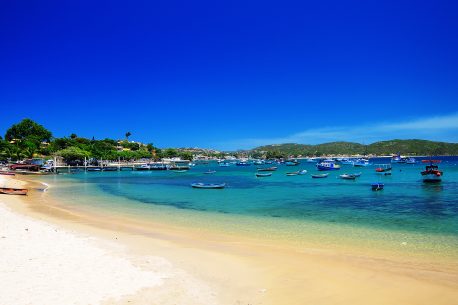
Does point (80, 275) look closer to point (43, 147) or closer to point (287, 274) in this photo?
point (287, 274)

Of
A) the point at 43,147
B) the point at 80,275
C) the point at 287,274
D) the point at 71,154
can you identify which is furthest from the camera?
the point at 43,147

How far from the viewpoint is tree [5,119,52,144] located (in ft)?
442

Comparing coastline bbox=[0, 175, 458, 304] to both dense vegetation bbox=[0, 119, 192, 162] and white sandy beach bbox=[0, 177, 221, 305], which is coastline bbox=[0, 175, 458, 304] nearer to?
white sandy beach bbox=[0, 177, 221, 305]

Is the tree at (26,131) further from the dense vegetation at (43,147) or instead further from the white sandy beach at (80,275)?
the white sandy beach at (80,275)

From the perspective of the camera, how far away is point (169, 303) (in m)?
7.50

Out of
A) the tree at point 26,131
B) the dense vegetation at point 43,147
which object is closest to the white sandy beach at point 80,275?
the dense vegetation at point 43,147

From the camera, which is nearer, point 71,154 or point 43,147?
point 71,154

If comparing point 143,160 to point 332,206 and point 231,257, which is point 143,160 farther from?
point 231,257

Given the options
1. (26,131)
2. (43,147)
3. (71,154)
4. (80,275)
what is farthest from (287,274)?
(26,131)

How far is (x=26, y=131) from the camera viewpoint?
136 meters

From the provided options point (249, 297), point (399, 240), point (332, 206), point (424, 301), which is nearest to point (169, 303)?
point (249, 297)

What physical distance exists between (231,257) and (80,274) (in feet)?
16.5

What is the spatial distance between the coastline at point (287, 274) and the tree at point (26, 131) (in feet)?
449

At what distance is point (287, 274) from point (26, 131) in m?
150
